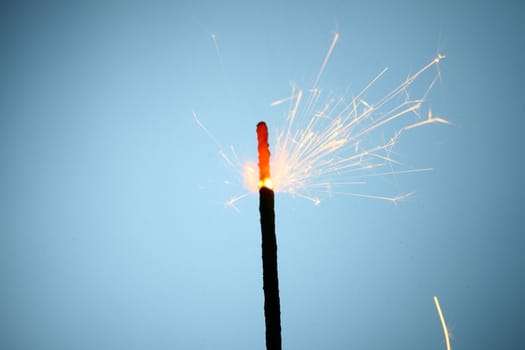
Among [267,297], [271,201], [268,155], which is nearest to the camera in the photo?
[267,297]

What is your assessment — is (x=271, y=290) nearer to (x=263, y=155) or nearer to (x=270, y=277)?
(x=270, y=277)

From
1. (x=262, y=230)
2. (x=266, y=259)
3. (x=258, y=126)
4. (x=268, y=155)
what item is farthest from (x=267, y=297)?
(x=258, y=126)

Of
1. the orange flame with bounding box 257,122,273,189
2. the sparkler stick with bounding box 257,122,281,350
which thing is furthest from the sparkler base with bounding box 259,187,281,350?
the orange flame with bounding box 257,122,273,189

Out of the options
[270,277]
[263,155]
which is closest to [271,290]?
[270,277]

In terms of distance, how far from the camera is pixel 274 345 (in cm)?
351

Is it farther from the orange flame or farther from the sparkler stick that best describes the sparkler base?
the orange flame

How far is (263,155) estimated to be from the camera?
4266mm

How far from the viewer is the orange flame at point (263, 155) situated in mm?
4036

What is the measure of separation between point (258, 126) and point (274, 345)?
111 inches

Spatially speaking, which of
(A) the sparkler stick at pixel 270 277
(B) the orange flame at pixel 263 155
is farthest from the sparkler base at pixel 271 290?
(B) the orange flame at pixel 263 155

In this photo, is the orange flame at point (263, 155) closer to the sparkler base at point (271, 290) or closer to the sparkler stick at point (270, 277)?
the sparkler stick at point (270, 277)

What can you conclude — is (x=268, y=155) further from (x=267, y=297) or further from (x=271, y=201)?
(x=267, y=297)

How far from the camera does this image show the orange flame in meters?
4.04

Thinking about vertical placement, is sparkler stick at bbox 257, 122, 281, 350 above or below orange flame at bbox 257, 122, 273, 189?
Result: below
